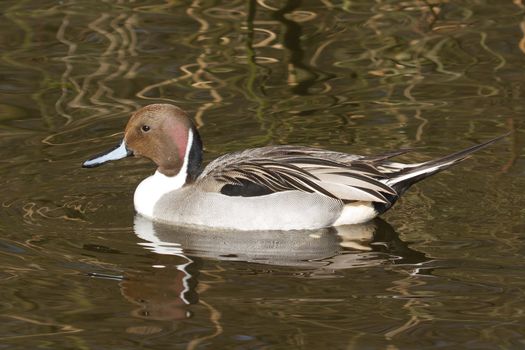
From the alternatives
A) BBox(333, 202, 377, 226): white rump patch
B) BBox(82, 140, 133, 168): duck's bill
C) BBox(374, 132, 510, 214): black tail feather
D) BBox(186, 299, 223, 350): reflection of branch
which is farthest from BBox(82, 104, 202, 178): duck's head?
BBox(186, 299, 223, 350): reflection of branch

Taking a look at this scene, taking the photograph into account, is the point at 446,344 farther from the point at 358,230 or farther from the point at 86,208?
the point at 86,208

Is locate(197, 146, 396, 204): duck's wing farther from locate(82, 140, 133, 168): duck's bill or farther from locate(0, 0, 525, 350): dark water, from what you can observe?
locate(82, 140, 133, 168): duck's bill

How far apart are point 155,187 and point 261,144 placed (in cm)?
107

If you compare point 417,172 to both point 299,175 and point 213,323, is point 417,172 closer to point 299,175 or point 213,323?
point 299,175

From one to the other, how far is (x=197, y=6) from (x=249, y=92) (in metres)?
1.72

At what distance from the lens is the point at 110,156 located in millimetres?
8664

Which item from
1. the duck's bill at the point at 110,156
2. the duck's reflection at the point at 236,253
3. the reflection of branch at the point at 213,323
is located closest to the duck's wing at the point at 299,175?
the duck's reflection at the point at 236,253

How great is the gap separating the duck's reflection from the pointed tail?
9.6 inches

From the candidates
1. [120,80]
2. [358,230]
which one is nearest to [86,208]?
[358,230]

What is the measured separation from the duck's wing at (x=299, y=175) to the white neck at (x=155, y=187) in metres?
0.24

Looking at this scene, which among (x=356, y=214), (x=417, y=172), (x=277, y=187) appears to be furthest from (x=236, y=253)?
(x=417, y=172)

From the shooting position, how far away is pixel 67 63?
1088 cm

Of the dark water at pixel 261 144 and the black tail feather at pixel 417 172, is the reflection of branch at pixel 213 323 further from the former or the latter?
the black tail feather at pixel 417 172

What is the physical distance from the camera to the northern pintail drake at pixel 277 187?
827 centimetres
